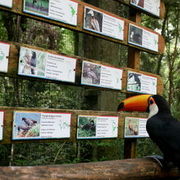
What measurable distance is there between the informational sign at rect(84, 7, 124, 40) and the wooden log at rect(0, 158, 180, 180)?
1.64 m

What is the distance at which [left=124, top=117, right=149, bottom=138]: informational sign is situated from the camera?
3578mm

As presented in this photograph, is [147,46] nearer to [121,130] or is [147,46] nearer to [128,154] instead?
[121,130]

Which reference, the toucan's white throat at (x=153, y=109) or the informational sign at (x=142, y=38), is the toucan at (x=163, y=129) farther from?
the informational sign at (x=142, y=38)

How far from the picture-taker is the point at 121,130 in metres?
3.52

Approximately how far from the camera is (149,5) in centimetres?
399

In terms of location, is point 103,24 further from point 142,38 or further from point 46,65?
point 46,65

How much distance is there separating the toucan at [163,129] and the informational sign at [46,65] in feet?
2.58

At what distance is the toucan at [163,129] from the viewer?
268 centimetres

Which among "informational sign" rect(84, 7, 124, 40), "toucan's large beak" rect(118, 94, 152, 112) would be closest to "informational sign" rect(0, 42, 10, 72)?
"informational sign" rect(84, 7, 124, 40)

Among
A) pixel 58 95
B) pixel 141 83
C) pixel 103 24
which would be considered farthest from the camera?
pixel 58 95

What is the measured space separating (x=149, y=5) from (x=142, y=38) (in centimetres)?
55

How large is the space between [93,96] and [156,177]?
2.73 meters

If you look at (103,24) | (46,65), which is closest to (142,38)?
(103,24)

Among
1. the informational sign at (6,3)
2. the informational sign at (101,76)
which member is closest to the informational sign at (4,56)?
the informational sign at (6,3)
